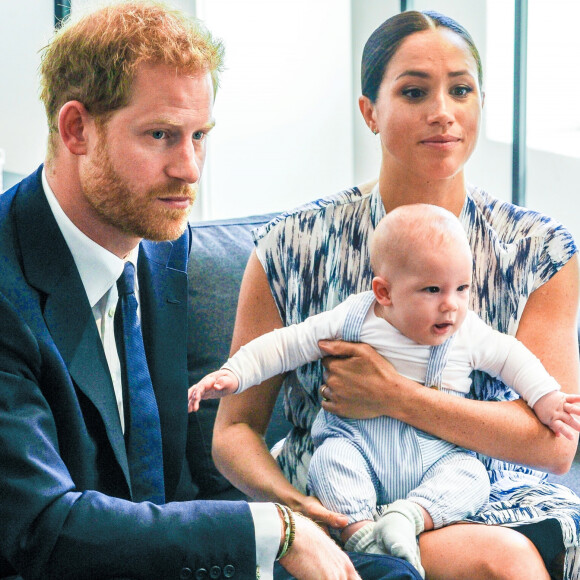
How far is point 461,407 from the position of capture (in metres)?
1.73

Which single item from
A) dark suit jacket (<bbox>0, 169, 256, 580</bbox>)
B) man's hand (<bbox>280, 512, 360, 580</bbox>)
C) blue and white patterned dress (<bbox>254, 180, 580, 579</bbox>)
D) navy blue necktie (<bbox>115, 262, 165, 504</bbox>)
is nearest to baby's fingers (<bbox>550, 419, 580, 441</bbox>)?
blue and white patterned dress (<bbox>254, 180, 580, 579</bbox>)

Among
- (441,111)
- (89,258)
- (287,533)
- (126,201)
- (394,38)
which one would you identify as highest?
(394,38)

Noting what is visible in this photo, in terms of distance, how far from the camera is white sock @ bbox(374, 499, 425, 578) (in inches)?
60.3

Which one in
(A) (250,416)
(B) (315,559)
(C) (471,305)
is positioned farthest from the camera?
(A) (250,416)

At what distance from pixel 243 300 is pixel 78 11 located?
663 millimetres

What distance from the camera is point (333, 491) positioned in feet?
5.41

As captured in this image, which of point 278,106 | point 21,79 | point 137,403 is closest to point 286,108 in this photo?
point 278,106

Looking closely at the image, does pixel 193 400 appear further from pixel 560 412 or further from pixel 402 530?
pixel 560 412

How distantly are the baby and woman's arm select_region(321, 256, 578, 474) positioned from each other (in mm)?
26

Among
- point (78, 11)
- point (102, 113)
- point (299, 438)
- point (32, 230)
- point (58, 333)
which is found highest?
point (78, 11)

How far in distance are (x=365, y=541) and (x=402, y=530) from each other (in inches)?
3.1

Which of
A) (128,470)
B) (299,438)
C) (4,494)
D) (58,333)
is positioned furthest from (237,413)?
(4,494)

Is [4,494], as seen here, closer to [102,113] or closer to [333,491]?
A: [333,491]

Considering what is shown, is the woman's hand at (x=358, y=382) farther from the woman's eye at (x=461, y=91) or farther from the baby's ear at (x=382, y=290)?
the woman's eye at (x=461, y=91)
